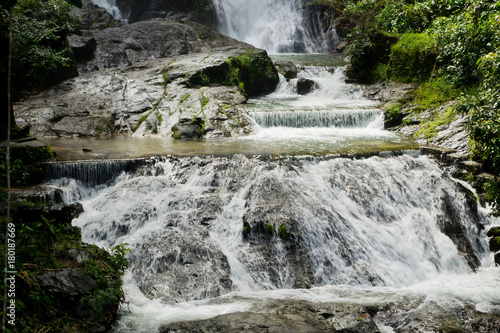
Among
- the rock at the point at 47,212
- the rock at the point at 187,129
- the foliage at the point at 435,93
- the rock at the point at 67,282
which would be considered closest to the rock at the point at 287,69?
the foliage at the point at 435,93

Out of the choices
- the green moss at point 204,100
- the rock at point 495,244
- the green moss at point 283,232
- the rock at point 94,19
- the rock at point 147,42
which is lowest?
the rock at point 495,244

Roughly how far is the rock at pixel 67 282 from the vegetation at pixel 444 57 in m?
7.07

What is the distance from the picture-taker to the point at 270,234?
6.52 m

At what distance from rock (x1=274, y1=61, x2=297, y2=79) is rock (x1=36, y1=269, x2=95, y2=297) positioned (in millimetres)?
15750

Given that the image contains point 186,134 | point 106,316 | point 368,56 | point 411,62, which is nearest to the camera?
point 106,316

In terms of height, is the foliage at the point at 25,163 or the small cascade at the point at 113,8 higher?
the small cascade at the point at 113,8

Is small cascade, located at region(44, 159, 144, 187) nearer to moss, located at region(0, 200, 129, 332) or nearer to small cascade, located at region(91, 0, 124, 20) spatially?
moss, located at region(0, 200, 129, 332)

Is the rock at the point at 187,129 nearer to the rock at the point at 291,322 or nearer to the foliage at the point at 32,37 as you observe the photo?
the foliage at the point at 32,37

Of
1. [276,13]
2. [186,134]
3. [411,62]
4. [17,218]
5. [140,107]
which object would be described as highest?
[276,13]

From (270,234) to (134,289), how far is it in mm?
2477

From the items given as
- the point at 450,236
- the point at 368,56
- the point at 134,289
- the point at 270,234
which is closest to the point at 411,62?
the point at 368,56

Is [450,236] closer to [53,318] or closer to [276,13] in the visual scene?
[53,318]

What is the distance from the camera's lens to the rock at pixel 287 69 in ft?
61.2

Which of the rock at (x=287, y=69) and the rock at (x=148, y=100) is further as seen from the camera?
the rock at (x=287, y=69)
